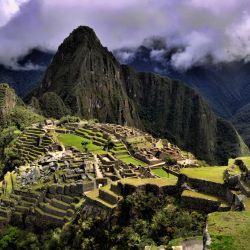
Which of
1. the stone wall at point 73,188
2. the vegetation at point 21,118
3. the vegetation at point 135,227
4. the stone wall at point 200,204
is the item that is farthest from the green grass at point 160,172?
the vegetation at point 21,118

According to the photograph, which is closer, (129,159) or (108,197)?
(108,197)

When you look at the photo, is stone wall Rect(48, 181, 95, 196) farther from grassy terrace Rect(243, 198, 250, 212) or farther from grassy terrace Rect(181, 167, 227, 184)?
grassy terrace Rect(243, 198, 250, 212)

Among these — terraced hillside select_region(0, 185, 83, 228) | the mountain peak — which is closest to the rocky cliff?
the mountain peak

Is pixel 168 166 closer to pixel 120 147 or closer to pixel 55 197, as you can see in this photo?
pixel 120 147

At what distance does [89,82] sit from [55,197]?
140641 mm

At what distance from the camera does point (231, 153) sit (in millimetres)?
189000

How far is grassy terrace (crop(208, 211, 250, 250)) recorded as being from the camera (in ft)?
41.3

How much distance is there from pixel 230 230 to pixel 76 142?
192 feet

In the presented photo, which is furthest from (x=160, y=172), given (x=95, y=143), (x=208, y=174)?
(x=208, y=174)

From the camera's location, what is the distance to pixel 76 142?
71.4 meters

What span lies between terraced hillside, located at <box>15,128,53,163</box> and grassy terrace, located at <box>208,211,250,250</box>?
40467mm

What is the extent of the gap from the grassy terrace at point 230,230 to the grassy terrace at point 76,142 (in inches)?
1936

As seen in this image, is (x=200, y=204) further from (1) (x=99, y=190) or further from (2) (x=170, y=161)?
(2) (x=170, y=161)

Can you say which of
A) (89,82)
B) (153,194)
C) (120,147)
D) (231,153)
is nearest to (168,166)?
(120,147)
